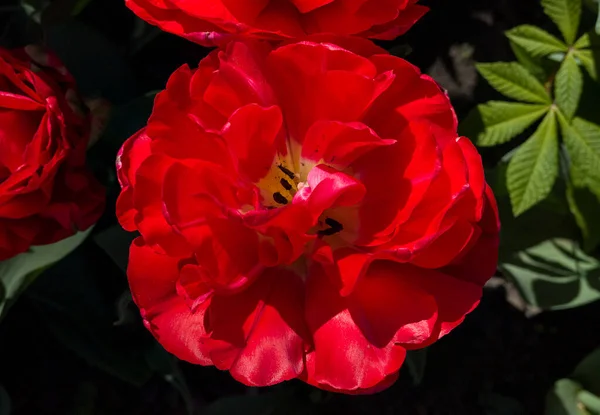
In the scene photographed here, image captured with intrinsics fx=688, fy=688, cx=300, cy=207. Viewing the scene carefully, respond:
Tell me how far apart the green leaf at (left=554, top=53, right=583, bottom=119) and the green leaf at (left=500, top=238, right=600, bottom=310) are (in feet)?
1.14

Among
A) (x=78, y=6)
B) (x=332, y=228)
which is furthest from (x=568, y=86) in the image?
(x=78, y=6)

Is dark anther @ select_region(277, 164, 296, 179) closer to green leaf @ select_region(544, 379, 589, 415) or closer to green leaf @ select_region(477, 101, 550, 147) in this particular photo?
green leaf @ select_region(477, 101, 550, 147)

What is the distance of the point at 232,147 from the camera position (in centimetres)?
57

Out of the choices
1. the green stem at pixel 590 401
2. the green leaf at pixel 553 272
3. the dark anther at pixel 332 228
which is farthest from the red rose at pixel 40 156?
the green stem at pixel 590 401

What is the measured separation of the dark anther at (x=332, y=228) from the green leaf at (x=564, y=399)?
24.4 inches

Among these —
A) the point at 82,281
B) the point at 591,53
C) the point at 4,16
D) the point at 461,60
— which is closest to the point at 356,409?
the point at 82,281

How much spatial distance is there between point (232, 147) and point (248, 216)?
74 millimetres

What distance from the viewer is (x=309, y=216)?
55cm

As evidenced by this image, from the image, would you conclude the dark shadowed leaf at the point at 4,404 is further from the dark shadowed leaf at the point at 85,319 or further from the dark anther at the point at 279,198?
the dark anther at the point at 279,198

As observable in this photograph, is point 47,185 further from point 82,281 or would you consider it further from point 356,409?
point 356,409

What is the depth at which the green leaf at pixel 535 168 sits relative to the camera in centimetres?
77

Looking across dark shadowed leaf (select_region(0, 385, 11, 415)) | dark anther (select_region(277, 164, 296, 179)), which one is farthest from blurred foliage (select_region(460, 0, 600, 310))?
dark shadowed leaf (select_region(0, 385, 11, 415))

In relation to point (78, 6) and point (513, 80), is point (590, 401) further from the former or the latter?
point (78, 6)

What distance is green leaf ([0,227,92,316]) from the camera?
35.4 inches
